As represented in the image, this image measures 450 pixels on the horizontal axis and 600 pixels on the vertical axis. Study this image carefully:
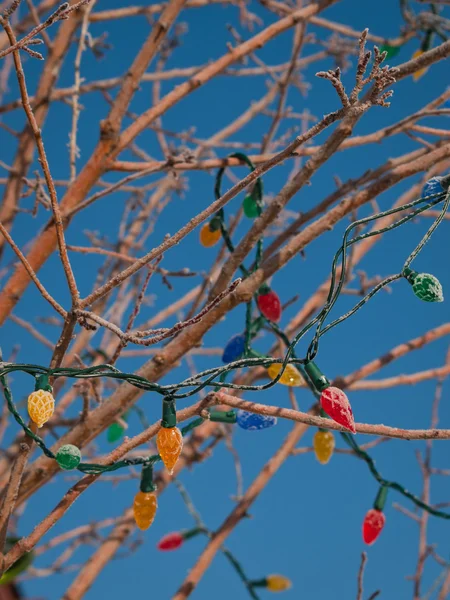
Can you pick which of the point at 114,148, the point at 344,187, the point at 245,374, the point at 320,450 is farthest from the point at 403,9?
the point at 320,450

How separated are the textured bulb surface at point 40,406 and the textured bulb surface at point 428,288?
364mm

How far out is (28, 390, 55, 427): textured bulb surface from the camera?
24.9 inches

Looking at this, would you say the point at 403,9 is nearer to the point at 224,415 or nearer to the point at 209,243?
the point at 209,243

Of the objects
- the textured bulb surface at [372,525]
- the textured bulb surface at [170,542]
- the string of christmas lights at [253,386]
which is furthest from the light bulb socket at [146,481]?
the textured bulb surface at [170,542]

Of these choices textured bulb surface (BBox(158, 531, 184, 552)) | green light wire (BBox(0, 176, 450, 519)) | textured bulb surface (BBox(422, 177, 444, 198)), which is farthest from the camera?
textured bulb surface (BBox(158, 531, 184, 552))

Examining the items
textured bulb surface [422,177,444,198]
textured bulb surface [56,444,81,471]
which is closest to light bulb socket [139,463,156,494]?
textured bulb surface [56,444,81,471]

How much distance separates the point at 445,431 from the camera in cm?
64

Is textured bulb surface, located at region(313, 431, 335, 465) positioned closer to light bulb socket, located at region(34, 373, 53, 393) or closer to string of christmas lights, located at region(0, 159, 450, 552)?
string of christmas lights, located at region(0, 159, 450, 552)

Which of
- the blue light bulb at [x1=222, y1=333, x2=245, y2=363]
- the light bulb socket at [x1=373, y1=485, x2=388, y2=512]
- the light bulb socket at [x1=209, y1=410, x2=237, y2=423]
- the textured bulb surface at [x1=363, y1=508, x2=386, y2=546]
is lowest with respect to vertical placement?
the light bulb socket at [x1=209, y1=410, x2=237, y2=423]

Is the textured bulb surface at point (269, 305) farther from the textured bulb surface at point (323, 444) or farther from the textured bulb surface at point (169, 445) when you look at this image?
the textured bulb surface at point (169, 445)

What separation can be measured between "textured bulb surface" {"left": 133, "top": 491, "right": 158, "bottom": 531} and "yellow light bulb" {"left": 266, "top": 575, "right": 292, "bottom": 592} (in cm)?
72

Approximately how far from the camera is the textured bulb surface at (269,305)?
0.95 metres

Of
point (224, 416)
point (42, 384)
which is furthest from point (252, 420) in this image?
point (42, 384)

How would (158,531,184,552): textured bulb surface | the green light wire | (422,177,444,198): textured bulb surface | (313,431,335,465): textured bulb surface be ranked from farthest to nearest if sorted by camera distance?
1. (158,531,184,552): textured bulb surface
2. (313,431,335,465): textured bulb surface
3. (422,177,444,198): textured bulb surface
4. the green light wire
